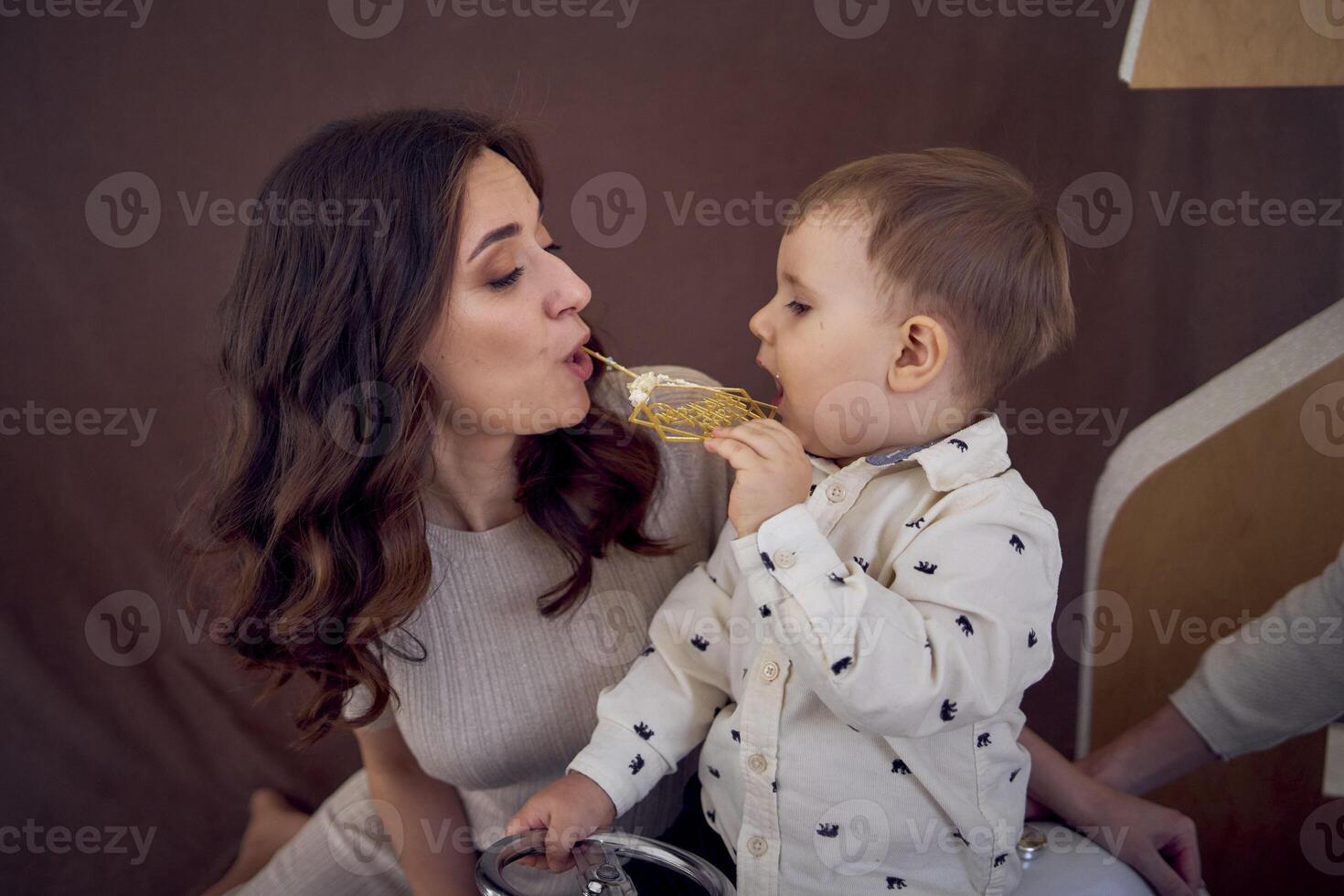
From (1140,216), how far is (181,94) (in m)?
1.77

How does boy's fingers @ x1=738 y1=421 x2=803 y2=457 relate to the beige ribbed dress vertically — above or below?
above

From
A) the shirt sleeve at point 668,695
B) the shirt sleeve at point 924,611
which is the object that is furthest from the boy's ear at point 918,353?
the shirt sleeve at point 668,695

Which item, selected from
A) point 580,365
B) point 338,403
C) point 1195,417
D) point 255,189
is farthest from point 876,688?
point 255,189

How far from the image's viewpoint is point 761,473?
1.04m

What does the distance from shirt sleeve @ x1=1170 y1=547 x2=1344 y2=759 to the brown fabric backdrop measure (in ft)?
2.06

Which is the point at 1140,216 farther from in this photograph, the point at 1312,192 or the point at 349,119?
the point at 349,119

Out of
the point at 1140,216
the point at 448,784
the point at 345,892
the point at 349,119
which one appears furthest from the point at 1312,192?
the point at 345,892

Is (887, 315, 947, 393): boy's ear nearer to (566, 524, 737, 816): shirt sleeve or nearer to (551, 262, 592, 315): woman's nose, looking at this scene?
(566, 524, 737, 816): shirt sleeve

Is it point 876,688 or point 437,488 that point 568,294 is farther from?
point 876,688

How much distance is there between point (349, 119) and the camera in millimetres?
1337

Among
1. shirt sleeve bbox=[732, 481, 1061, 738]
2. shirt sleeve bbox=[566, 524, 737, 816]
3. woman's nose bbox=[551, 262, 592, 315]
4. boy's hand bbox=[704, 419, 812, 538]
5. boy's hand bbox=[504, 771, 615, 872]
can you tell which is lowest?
boy's hand bbox=[504, 771, 615, 872]

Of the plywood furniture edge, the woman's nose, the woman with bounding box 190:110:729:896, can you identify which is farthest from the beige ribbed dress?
the plywood furniture edge

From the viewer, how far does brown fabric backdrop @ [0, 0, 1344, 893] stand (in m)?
1.91

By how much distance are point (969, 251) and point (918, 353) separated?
0.40ft
